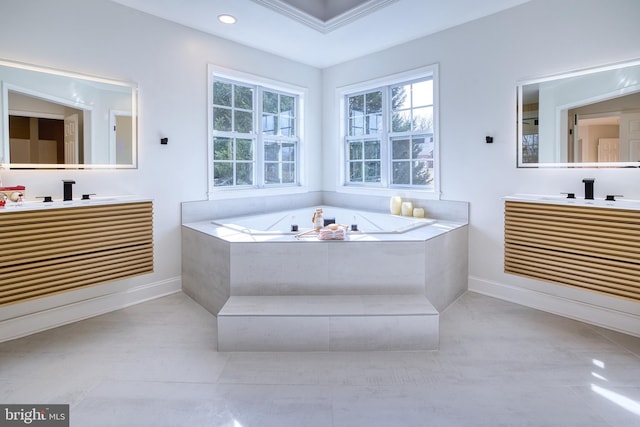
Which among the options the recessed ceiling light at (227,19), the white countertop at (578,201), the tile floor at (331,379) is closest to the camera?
the tile floor at (331,379)

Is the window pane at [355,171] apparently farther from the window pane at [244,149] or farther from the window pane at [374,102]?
the window pane at [244,149]

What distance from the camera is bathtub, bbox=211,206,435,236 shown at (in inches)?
139

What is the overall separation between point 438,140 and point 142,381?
311 cm

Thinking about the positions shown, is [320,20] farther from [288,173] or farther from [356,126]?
[288,173]

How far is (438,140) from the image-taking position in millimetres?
3598

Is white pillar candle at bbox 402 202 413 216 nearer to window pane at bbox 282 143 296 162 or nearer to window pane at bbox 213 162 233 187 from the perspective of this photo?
window pane at bbox 282 143 296 162

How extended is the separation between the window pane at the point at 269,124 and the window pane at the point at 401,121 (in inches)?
53.7

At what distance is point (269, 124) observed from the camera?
4.30m

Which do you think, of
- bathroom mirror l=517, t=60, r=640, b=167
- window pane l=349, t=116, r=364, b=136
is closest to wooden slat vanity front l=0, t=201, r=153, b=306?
window pane l=349, t=116, r=364, b=136

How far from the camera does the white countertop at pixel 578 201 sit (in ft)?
7.77

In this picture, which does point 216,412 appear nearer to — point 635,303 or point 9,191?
point 9,191

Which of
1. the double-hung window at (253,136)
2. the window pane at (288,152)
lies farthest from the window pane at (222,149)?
the window pane at (288,152)

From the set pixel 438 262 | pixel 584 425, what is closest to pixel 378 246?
pixel 438 262

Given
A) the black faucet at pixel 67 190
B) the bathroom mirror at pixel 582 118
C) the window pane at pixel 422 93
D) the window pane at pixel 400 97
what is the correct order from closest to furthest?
the bathroom mirror at pixel 582 118
the black faucet at pixel 67 190
the window pane at pixel 422 93
the window pane at pixel 400 97
